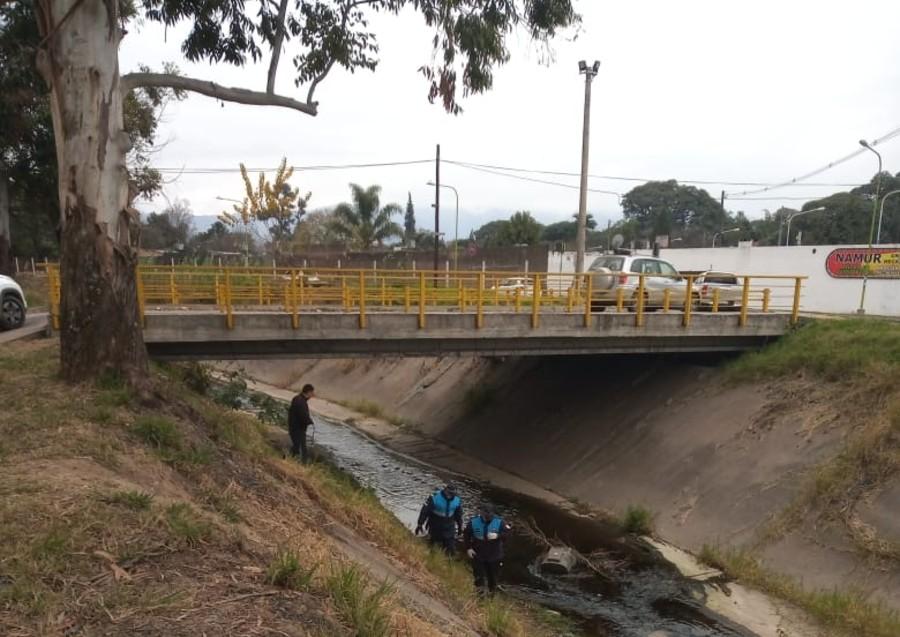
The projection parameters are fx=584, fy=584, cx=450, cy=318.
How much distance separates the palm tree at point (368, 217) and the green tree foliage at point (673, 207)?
209ft

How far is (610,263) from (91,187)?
14.6 metres

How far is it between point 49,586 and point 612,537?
11588 millimetres

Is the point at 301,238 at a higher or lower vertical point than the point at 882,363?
higher

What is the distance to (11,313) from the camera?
1352 centimetres

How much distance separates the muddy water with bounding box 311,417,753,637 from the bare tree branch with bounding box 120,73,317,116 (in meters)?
9.19

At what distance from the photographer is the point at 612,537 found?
1288 centimetres

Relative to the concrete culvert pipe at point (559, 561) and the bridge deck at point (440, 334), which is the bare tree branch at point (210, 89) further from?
the concrete culvert pipe at point (559, 561)

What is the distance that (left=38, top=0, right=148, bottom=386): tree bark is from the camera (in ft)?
24.2

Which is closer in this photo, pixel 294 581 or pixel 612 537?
pixel 294 581

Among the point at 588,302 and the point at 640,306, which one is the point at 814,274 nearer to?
the point at 640,306

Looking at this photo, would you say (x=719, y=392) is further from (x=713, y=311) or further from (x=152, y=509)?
(x=152, y=509)

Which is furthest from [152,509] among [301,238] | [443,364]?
[301,238]

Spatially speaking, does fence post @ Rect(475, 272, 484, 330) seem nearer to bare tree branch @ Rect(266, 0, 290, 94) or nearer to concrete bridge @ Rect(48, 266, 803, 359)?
concrete bridge @ Rect(48, 266, 803, 359)

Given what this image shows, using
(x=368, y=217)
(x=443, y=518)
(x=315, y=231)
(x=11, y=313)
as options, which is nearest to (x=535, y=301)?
(x=443, y=518)
